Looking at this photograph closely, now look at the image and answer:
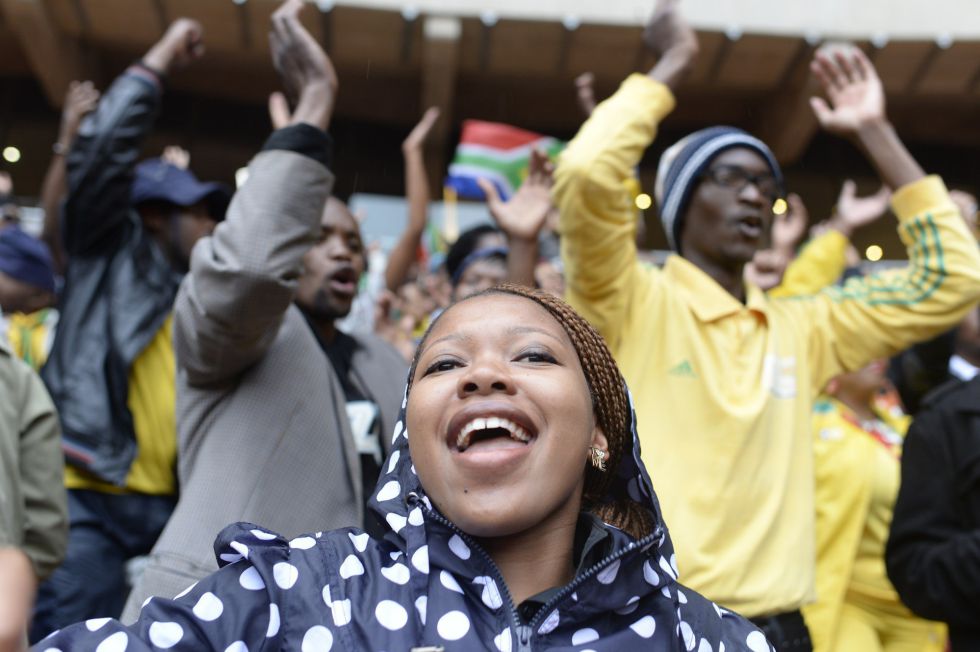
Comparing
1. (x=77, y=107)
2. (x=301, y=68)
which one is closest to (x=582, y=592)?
(x=301, y=68)

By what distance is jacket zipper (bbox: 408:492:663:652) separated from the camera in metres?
1.54

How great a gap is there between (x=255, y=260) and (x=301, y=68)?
0.75 meters

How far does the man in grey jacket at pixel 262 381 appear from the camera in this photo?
2.32 meters

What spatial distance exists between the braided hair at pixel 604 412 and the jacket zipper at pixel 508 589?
0.66 ft

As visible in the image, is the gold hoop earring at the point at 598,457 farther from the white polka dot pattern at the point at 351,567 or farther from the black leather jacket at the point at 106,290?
the black leather jacket at the point at 106,290

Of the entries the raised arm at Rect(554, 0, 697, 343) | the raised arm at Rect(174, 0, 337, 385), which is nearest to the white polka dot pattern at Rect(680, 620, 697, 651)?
the raised arm at Rect(174, 0, 337, 385)

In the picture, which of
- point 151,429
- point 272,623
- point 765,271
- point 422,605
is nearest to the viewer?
point 272,623

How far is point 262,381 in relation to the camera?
2.53 metres

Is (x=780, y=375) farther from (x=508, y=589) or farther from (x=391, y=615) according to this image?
(x=391, y=615)

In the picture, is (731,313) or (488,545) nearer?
(488,545)

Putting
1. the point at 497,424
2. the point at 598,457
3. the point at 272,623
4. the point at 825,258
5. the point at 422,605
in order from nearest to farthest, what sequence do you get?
1. the point at 272,623
2. the point at 422,605
3. the point at 497,424
4. the point at 598,457
5. the point at 825,258

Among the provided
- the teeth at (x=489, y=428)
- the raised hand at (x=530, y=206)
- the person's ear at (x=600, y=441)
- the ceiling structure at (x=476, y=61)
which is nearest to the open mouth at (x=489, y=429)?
the teeth at (x=489, y=428)

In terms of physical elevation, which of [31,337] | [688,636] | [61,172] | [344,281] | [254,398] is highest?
[688,636]

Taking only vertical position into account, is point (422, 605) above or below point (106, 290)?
above
